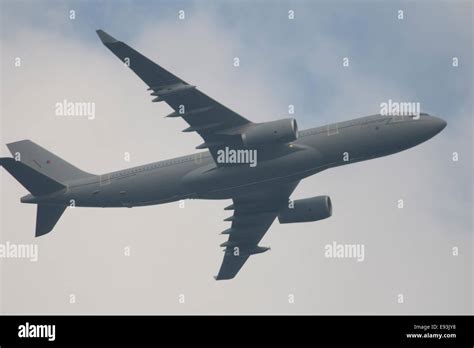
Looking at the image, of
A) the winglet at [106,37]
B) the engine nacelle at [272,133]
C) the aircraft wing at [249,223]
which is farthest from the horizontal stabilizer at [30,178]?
the engine nacelle at [272,133]

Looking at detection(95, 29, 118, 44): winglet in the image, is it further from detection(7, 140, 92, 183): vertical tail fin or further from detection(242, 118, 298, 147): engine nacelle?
detection(7, 140, 92, 183): vertical tail fin

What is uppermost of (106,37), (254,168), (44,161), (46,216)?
(106,37)

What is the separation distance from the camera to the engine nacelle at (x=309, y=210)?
236ft

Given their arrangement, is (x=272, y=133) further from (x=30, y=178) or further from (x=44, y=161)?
(x=44, y=161)

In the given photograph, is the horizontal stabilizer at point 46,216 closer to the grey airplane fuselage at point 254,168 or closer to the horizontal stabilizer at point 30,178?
the grey airplane fuselage at point 254,168

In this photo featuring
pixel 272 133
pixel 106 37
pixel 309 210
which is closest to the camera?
pixel 106 37

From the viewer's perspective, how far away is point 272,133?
6366 centimetres

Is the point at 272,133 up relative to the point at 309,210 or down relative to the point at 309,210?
up

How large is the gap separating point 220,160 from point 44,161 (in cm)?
1607

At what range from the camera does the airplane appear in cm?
6375

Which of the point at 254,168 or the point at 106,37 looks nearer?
the point at 106,37

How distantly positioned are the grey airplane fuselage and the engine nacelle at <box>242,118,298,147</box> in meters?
0.92

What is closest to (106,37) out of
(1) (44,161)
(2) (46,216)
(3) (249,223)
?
(2) (46,216)
